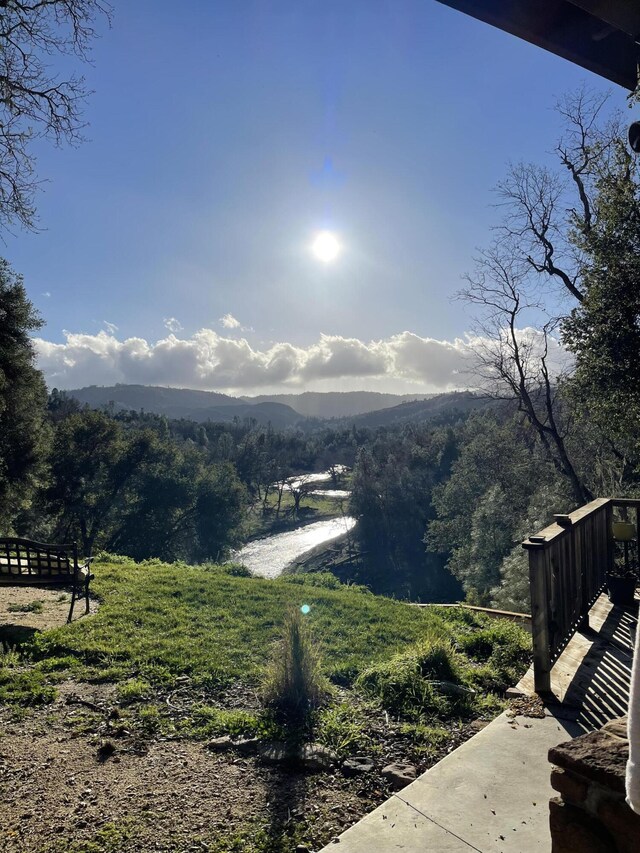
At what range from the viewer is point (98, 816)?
103 inches

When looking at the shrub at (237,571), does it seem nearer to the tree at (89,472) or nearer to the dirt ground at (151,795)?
the dirt ground at (151,795)

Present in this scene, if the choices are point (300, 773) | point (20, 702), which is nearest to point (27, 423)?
point (20, 702)

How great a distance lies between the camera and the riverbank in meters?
2.54

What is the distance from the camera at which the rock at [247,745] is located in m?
3.25

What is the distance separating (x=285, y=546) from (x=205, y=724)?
4339cm

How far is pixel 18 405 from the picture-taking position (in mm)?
15320

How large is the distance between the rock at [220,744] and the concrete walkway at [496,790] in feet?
4.09

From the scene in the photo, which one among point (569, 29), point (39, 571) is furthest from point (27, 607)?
point (569, 29)

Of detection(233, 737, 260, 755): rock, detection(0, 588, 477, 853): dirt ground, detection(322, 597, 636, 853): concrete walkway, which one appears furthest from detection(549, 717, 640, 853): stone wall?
detection(233, 737, 260, 755): rock

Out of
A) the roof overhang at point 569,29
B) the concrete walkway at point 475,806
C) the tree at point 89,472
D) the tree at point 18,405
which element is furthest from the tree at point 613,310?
the tree at point 89,472

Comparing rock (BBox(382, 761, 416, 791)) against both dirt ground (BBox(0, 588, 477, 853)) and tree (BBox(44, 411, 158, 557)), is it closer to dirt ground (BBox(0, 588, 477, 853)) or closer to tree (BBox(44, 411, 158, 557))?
dirt ground (BBox(0, 588, 477, 853))

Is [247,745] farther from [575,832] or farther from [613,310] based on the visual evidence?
[613,310]

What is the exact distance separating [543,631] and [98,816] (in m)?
2.89

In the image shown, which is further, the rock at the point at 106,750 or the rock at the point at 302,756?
the rock at the point at 106,750
